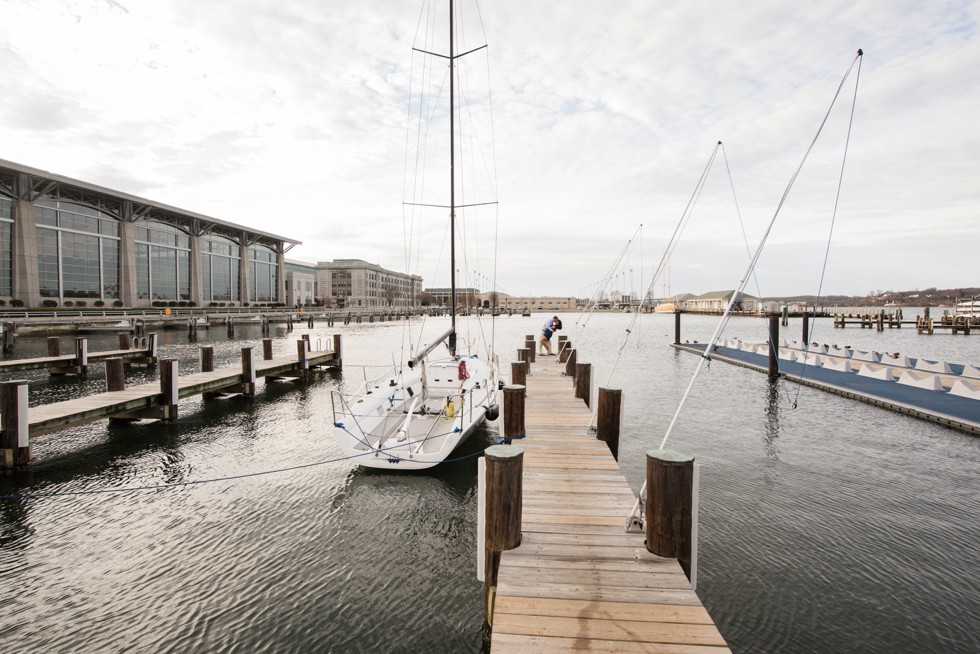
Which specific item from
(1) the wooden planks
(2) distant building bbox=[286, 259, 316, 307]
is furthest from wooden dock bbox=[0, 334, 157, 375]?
(2) distant building bbox=[286, 259, 316, 307]

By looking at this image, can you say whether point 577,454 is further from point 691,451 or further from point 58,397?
point 58,397

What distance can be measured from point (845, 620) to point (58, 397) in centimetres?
2686

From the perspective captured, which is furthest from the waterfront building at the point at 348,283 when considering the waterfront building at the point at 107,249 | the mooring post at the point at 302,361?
the mooring post at the point at 302,361

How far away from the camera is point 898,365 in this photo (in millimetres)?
23891

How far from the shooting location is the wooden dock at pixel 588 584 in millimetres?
3764

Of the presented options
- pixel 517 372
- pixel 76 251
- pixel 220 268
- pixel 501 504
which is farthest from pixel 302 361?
pixel 220 268

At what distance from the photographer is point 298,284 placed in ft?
409

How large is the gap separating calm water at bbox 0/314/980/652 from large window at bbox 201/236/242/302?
7830 cm

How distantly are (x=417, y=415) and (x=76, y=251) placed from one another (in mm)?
70149

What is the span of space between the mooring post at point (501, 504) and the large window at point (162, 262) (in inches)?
3227

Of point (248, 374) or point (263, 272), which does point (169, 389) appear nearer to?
point (248, 374)

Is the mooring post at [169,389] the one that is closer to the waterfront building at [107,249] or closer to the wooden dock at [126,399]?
the wooden dock at [126,399]

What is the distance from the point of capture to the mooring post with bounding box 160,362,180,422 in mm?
15680

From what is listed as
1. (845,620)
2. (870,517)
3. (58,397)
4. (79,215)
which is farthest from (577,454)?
(79,215)
